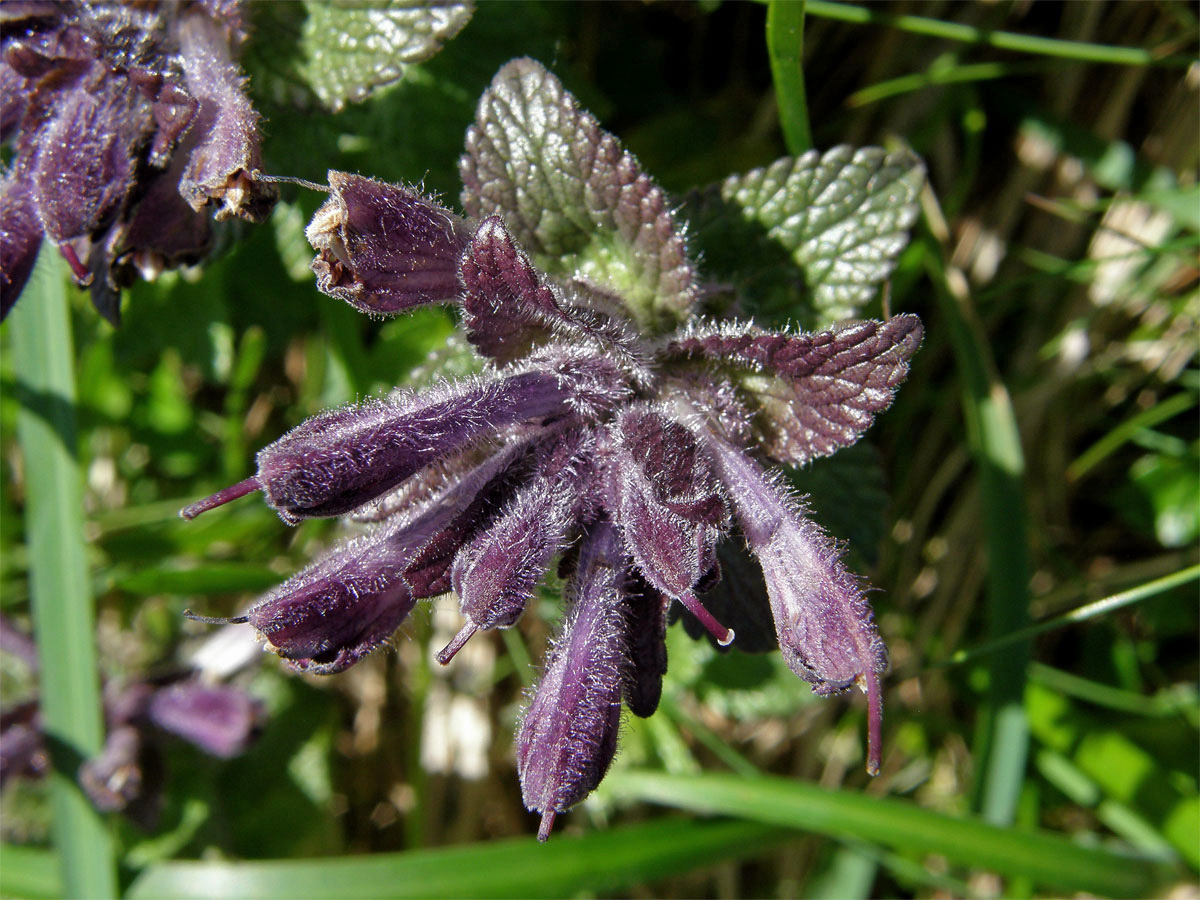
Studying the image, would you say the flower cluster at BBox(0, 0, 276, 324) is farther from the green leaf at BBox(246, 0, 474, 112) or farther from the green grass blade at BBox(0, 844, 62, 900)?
the green grass blade at BBox(0, 844, 62, 900)

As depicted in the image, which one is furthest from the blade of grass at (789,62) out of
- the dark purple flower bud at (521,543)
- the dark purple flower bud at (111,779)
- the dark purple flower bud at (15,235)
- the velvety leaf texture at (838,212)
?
the dark purple flower bud at (111,779)

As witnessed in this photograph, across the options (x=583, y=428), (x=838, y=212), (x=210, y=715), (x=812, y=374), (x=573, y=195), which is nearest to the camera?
(x=812, y=374)

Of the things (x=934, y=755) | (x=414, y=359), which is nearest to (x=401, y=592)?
(x=414, y=359)

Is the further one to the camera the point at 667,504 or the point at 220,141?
the point at 220,141

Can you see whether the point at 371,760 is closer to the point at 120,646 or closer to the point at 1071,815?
the point at 120,646

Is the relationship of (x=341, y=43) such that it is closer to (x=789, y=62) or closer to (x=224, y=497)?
(x=789, y=62)

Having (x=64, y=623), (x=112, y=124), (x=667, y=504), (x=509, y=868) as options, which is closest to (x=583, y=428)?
(x=667, y=504)

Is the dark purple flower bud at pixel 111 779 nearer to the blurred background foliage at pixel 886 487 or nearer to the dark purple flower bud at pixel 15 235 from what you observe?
the blurred background foliage at pixel 886 487
